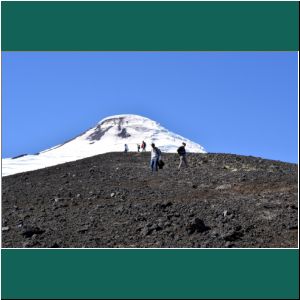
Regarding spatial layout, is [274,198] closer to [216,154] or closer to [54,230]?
[54,230]

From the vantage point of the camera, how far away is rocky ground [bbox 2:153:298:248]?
40.7ft

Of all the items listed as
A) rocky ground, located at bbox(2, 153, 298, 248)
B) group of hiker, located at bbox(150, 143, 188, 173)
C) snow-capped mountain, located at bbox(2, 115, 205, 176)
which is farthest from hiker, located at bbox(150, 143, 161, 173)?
snow-capped mountain, located at bbox(2, 115, 205, 176)

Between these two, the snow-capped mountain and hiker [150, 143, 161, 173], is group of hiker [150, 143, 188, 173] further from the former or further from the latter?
the snow-capped mountain

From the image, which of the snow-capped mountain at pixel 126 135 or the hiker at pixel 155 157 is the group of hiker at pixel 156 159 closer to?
the hiker at pixel 155 157

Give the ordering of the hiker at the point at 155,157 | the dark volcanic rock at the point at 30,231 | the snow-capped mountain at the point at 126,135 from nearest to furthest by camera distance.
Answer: the dark volcanic rock at the point at 30,231 < the hiker at the point at 155,157 < the snow-capped mountain at the point at 126,135

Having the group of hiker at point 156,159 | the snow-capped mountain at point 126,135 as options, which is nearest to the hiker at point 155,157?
the group of hiker at point 156,159

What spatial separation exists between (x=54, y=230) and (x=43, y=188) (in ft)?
20.6

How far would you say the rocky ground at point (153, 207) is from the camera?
1241cm

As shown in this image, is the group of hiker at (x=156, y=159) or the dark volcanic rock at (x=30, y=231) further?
the group of hiker at (x=156, y=159)

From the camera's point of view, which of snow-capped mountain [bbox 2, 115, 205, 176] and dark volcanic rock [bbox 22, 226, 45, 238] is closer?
dark volcanic rock [bbox 22, 226, 45, 238]

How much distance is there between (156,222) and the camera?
13547mm

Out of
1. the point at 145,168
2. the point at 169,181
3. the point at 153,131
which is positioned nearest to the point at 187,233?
the point at 169,181

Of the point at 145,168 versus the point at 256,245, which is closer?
the point at 256,245

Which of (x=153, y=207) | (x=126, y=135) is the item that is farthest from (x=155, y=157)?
(x=126, y=135)
